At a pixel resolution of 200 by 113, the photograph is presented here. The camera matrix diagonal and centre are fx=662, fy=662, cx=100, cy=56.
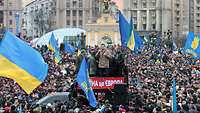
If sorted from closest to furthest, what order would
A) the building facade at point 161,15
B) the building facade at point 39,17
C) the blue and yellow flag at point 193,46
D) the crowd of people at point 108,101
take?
the crowd of people at point 108,101 < the blue and yellow flag at point 193,46 < the building facade at point 161,15 < the building facade at point 39,17

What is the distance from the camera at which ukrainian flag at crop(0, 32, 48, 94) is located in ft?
44.2

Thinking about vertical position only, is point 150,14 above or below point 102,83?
above

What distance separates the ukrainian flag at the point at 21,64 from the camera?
13484 mm

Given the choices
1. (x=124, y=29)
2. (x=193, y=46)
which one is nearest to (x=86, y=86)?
(x=124, y=29)

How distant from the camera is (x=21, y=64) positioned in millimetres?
13586

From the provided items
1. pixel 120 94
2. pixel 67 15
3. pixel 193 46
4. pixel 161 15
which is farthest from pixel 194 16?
pixel 120 94

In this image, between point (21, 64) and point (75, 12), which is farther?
point (75, 12)

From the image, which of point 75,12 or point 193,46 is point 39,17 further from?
point 193,46

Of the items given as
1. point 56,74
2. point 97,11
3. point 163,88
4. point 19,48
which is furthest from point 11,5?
point 19,48

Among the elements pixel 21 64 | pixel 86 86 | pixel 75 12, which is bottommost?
pixel 86 86

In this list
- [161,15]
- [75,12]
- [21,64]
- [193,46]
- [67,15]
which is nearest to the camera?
[21,64]

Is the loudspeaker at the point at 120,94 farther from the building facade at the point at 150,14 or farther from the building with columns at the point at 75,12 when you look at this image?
the building with columns at the point at 75,12

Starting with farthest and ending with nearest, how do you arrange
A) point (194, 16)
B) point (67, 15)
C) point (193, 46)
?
point (67, 15) → point (194, 16) → point (193, 46)

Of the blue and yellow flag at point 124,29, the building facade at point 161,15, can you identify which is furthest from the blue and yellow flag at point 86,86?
the building facade at point 161,15
